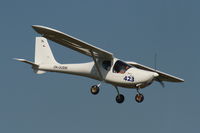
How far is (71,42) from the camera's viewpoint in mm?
29672

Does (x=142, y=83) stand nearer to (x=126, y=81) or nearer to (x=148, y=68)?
(x=126, y=81)

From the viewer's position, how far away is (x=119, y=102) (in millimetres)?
30516

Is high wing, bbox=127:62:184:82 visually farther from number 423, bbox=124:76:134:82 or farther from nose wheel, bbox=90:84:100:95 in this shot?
number 423, bbox=124:76:134:82

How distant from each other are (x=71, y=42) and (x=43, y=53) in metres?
5.63

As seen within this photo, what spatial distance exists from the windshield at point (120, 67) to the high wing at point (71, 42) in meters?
0.49

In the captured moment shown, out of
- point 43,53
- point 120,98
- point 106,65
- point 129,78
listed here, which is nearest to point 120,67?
point 106,65

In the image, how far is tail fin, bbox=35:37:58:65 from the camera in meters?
34.1

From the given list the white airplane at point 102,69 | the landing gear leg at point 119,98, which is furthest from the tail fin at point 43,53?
the landing gear leg at point 119,98

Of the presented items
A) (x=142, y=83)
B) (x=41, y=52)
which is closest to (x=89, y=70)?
(x=142, y=83)

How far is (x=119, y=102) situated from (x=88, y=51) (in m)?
3.13

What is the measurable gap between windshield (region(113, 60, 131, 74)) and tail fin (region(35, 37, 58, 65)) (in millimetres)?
5107

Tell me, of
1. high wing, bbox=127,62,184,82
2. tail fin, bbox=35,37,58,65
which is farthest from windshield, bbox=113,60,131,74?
tail fin, bbox=35,37,58,65

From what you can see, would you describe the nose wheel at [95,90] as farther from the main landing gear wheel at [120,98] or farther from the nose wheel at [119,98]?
the main landing gear wheel at [120,98]

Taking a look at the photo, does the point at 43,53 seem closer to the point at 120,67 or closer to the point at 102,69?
the point at 102,69
